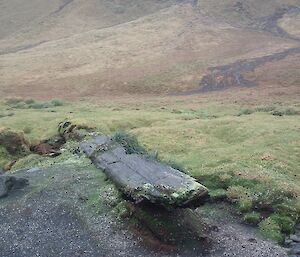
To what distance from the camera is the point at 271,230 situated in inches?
902

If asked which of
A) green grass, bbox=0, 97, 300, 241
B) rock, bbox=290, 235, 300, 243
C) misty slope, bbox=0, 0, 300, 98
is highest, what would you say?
rock, bbox=290, 235, 300, 243

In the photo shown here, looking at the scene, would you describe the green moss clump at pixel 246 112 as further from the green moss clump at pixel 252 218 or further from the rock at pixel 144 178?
the green moss clump at pixel 252 218

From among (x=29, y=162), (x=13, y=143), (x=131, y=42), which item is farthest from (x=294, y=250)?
(x=131, y=42)

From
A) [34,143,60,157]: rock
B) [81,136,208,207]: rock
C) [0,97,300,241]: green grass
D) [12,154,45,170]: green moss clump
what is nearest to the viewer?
[81,136,208,207]: rock

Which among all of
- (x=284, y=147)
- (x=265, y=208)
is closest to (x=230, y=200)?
(x=265, y=208)

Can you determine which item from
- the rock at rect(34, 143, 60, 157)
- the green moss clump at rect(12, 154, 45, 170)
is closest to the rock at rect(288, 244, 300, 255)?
the green moss clump at rect(12, 154, 45, 170)

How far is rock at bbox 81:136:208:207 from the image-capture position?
21.1m

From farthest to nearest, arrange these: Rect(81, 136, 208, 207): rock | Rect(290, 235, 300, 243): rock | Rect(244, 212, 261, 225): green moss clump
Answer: Rect(244, 212, 261, 225): green moss clump
Rect(290, 235, 300, 243): rock
Rect(81, 136, 208, 207): rock

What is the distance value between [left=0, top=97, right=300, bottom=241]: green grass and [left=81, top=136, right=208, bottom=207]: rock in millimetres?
2285

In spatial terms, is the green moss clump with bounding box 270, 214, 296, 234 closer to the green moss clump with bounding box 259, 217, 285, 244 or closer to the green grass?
the green grass

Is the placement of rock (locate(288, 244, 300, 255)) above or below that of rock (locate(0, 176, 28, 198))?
below

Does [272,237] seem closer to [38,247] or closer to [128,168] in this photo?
[128,168]

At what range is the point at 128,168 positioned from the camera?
26750 millimetres

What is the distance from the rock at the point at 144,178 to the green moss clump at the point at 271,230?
13.4ft
